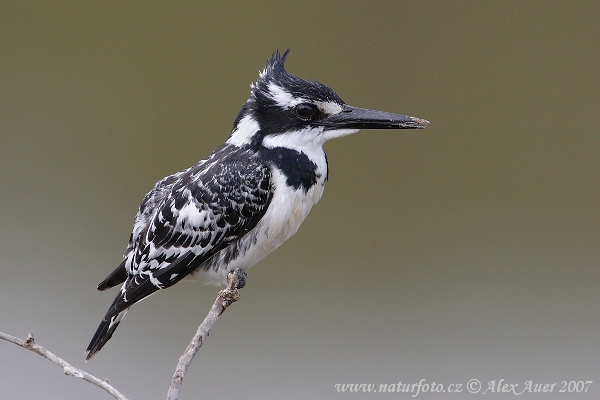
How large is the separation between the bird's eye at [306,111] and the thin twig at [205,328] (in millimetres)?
386

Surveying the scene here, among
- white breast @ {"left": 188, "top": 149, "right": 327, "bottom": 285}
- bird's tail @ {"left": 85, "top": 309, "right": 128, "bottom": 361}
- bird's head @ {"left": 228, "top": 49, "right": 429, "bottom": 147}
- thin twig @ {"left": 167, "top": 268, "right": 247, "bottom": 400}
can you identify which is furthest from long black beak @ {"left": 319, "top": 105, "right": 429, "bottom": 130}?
bird's tail @ {"left": 85, "top": 309, "right": 128, "bottom": 361}

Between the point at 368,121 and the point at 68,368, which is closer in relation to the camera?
the point at 68,368

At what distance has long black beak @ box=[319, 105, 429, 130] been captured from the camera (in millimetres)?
1870

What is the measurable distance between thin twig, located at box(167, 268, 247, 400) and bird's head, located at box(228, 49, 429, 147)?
34 centimetres

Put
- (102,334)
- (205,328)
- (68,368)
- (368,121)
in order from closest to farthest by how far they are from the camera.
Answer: (68,368)
(205,328)
(368,121)
(102,334)

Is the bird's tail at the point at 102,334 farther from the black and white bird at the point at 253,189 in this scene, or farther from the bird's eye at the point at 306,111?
the bird's eye at the point at 306,111

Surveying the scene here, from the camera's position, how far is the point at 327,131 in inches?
75.7

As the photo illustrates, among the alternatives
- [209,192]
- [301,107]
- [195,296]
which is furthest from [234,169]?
[195,296]

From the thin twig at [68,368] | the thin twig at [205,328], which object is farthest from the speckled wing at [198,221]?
the thin twig at [68,368]

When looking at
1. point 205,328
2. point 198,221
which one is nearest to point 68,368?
point 205,328

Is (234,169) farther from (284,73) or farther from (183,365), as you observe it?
(183,365)

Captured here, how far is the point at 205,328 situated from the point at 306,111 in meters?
0.59

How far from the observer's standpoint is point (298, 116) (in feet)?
6.31

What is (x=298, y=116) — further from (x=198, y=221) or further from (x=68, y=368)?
(x=68, y=368)
